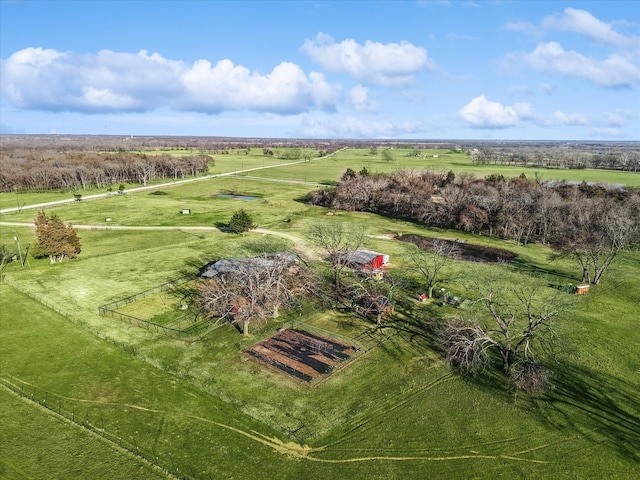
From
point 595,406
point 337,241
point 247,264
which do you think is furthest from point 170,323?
point 595,406

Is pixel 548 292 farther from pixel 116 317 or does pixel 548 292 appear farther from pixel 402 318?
pixel 116 317

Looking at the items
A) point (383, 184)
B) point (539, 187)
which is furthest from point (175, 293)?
point (539, 187)

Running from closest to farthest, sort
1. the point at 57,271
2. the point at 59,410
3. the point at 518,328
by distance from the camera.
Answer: the point at 59,410
the point at 518,328
the point at 57,271

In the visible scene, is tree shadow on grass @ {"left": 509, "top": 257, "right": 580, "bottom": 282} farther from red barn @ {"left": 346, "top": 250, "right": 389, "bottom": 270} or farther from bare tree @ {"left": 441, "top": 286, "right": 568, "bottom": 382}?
red barn @ {"left": 346, "top": 250, "right": 389, "bottom": 270}

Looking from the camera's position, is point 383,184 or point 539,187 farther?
point 383,184

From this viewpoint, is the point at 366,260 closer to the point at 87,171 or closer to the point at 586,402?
the point at 586,402

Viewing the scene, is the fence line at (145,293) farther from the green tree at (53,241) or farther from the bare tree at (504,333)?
the bare tree at (504,333)

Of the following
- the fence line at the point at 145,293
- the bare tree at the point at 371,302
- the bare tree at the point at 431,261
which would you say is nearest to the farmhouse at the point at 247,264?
the fence line at the point at 145,293
